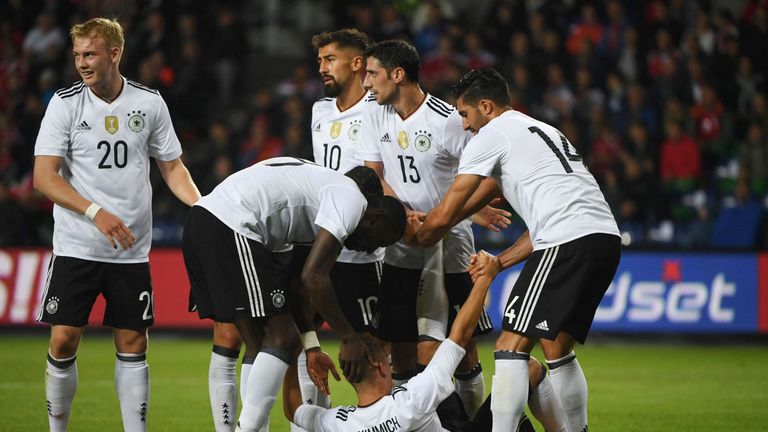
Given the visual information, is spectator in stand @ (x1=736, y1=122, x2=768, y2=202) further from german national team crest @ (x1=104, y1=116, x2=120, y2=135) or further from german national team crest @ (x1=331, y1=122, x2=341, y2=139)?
german national team crest @ (x1=104, y1=116, x2=120, y2=135)

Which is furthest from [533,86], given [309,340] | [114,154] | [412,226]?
[309,340]

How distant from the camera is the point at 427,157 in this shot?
24.6ft

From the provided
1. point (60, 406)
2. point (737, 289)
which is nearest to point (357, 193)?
point (60, 406)

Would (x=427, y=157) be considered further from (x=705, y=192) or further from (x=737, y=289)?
(x=705, y=192)

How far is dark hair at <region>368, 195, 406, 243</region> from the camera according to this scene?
21.0 ft

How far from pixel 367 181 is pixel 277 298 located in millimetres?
855

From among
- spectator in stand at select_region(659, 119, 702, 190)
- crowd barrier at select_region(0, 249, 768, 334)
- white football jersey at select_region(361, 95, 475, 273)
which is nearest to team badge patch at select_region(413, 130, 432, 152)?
white football jersey at select_region(361, 95, 475, 273)

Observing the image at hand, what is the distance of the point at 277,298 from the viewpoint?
20.5 ft

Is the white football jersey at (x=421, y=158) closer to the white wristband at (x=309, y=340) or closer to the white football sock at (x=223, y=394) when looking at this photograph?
the white wristband at (x=309, y=340)

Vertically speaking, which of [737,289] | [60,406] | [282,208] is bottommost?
[737,289]

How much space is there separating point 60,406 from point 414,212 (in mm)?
2458

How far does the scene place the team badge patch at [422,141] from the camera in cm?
750

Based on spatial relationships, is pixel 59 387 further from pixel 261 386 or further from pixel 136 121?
pixel 136 121

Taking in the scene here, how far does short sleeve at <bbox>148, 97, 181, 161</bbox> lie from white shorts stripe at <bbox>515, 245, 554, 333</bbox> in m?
2.51
